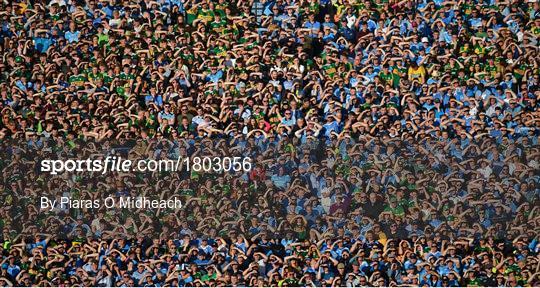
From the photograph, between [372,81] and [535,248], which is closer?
[535,248]

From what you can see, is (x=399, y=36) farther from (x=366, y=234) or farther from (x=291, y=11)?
(x=366, y=234)

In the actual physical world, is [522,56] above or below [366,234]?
above

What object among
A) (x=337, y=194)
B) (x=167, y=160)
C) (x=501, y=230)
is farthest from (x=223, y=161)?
(x=501, y=230)

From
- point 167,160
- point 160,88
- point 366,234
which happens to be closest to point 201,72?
point 160,88

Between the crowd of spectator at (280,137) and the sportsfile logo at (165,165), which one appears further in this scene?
the sportsfile logo at (165,165)

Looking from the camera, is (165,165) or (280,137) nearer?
(165,165)

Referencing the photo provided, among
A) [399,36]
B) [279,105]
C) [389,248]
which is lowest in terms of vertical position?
[389,248]

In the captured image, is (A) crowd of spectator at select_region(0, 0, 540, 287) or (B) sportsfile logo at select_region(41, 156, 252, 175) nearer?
(A) crowd of spectator at select_region(0, 0, 540, 287)

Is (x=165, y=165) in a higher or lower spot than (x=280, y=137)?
lower

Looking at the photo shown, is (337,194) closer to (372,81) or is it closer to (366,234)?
(366,234)
